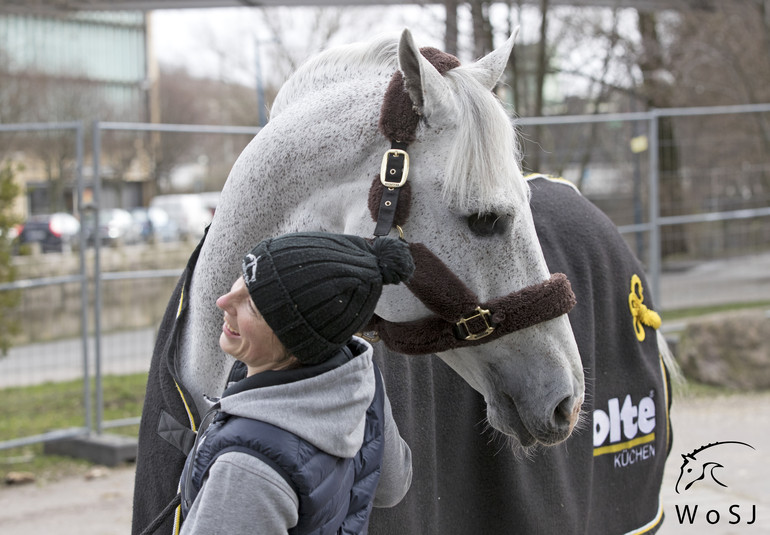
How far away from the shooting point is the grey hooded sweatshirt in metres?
1.24

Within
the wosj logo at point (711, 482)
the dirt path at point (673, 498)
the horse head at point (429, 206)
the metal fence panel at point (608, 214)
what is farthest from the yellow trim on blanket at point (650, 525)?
the metal fence panel at point (608, 214)

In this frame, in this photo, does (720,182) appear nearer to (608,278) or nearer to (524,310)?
(608,278)

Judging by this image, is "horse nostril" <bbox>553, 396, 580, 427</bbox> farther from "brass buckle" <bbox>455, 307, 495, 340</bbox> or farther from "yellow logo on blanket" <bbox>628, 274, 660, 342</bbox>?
"yellow logo on blanket" <bbox>628, 274, 660, 342</bbox>

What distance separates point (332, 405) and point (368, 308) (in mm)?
176

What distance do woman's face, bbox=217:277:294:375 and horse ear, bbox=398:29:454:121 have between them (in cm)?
58

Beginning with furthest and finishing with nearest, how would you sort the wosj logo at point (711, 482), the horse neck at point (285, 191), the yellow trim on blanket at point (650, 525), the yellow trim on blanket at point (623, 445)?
1. the wosj logo at point (711, 482)
2. the yellow trim on blanket at point (650, 525)
3. the yellow trim on blanket at point (623, 445)
4. the horse neck at point (285, 191)

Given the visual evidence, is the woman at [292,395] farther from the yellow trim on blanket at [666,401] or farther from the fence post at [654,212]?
the fence post at [654,212]

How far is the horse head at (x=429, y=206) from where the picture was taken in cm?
171

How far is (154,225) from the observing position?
642cm

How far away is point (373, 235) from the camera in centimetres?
170

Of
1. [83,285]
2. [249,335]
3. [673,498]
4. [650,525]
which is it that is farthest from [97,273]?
[249,335]

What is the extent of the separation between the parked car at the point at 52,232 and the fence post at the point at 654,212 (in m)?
4.53

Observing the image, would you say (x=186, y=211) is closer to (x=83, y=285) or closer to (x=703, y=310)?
(x=83, y=285)

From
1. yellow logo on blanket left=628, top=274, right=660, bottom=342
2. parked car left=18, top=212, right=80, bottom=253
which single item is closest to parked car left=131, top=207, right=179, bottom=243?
parked car left=18, top=212, right=80, bottom=253
